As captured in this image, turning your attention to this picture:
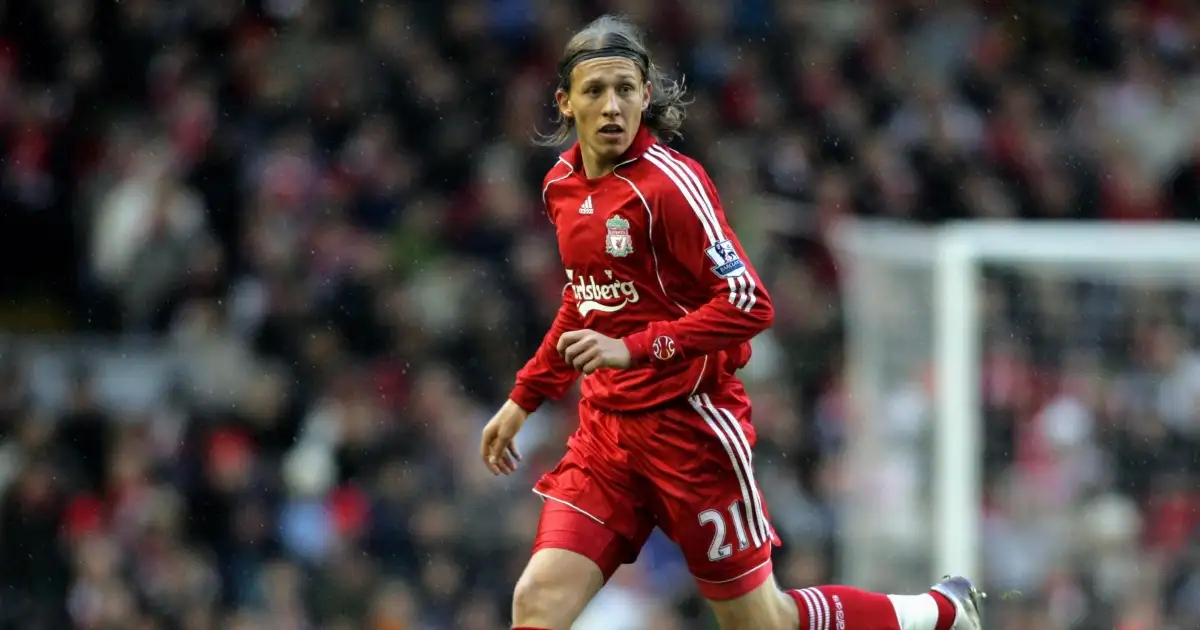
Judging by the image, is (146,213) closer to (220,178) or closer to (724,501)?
(220,178)

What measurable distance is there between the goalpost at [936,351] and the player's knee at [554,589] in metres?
4.03

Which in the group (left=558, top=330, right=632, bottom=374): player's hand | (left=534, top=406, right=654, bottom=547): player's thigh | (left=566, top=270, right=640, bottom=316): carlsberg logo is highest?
(left=566, top=270, right=640, bottom=316): carlsberg logo

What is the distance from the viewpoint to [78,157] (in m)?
11.8

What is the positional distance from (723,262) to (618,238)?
0.30 meters

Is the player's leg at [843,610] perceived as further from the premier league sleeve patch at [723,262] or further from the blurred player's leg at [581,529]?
the premier league sleeve patch at [723,262]

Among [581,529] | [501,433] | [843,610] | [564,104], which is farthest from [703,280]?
[843,610]

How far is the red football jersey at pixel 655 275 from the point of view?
15.5ft

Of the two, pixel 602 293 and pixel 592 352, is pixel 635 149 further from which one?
pixel 592 352

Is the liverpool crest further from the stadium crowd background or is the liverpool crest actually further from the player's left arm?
the stadium crowd background

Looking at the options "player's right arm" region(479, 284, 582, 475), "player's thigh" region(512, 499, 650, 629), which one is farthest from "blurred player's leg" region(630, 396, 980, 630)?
"player's right arm" region(479, 284, 582, 475)

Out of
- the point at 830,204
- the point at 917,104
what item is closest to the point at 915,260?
the point at 830,204

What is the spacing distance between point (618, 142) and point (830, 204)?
25.9 ft

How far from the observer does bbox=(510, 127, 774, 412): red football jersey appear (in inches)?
186

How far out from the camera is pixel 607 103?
4.80m
